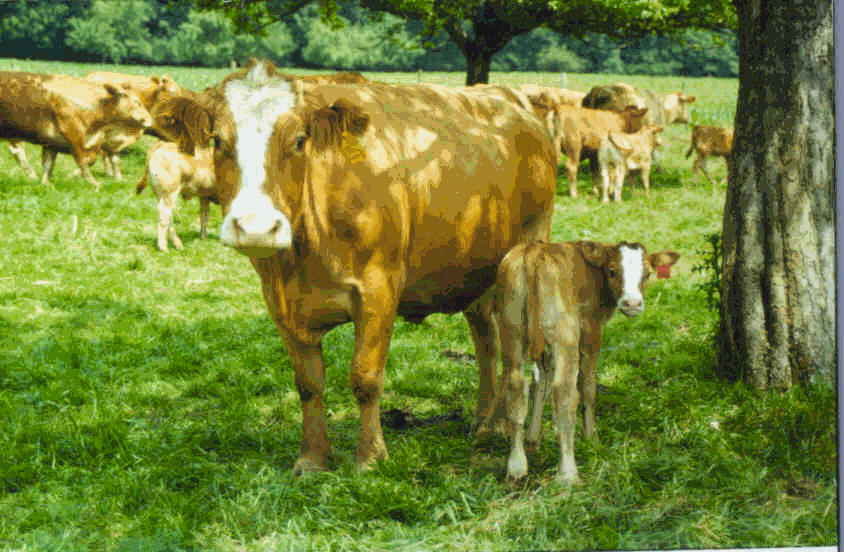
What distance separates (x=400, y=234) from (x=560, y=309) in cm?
81

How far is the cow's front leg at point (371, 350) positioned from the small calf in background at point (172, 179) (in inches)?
200

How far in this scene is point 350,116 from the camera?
4.34m

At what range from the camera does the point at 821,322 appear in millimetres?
5227

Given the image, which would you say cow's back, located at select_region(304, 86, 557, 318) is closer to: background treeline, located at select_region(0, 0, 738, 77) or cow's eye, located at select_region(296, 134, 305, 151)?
cow's eye, located at select_region(296, 134, 305, 151)

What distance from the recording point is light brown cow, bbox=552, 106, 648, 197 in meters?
10.0

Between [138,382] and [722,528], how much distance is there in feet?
12.0

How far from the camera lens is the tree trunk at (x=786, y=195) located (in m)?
5.13

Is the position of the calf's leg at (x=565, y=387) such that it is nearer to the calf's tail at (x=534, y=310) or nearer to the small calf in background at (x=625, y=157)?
the calf's tail at (x=534, y=310)

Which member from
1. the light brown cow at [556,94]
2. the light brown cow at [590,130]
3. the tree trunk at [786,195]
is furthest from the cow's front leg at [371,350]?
the light brown cow at [590,130]

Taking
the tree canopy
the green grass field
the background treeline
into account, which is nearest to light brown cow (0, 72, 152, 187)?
the green grass field

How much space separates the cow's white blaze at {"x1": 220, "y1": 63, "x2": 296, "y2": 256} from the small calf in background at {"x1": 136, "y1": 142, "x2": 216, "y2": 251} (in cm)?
527

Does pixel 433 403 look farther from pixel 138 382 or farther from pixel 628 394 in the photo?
pixel 138 382

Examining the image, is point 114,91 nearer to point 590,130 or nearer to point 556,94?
point 556,94

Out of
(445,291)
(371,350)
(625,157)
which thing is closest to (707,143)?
(625,157)
